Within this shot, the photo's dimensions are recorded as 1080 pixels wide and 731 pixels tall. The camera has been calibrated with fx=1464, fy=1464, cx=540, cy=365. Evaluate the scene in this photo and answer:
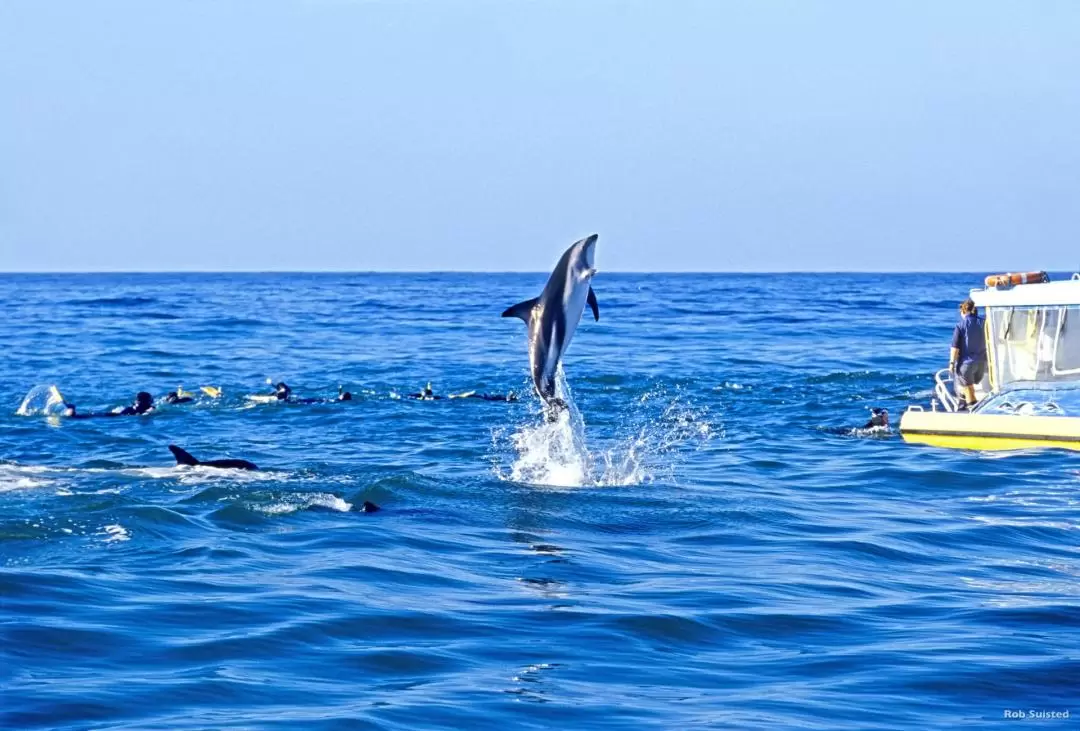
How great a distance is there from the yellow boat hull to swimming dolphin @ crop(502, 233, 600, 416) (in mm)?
7704

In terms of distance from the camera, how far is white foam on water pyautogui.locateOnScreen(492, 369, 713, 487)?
15.6m

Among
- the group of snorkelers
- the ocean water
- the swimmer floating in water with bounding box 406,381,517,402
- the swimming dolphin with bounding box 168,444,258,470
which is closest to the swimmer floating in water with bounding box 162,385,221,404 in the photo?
the group of snorkelers

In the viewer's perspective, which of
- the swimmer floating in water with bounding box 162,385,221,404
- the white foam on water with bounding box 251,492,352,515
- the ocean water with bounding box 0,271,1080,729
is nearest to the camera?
the ocean water with bounding box 0,271,1080,729

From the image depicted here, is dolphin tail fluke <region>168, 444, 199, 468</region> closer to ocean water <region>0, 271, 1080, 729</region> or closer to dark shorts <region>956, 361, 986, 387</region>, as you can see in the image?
ocean water <region>0, 271, 1080, 729</region>

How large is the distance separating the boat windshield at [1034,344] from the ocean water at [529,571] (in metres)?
1.81

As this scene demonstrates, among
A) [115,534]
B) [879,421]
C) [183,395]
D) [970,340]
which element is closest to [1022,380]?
[970,340]

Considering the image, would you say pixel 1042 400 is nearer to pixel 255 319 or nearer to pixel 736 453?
pixel 736 453

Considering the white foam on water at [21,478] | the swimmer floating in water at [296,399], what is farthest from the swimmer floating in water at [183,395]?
the white foam on water at [21,478]

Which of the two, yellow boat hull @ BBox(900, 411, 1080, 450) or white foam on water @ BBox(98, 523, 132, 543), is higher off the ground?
yellow boat hull @ BBox(900, 411, 1080, 450)

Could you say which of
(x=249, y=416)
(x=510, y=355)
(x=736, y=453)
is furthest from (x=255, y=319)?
(x=736, y=453)

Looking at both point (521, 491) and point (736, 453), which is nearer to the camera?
point (521, 491)

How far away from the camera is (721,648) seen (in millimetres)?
8648

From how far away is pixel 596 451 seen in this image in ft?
60.2

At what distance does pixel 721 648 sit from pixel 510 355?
27789mm
